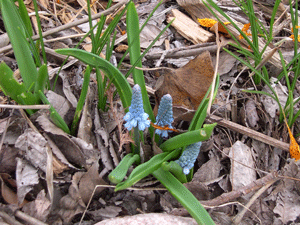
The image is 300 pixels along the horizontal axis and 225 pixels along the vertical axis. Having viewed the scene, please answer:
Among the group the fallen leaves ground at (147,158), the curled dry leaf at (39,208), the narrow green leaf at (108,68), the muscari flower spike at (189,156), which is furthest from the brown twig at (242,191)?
the curled dry leaf at (39,208)

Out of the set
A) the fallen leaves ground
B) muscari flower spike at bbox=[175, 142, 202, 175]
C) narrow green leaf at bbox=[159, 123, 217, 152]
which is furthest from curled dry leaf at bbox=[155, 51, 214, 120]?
muscari flower spike at bbox=[175, 142, 202, 175]

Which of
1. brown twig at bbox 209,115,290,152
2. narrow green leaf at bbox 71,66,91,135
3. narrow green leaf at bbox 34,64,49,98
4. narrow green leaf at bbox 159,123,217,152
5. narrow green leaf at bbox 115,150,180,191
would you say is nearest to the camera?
narrow green leaf at bbox 159,123,217,152

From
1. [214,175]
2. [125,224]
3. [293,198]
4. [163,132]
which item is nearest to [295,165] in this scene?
[293,198]

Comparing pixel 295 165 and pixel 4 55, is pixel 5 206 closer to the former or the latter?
pixel 4 55

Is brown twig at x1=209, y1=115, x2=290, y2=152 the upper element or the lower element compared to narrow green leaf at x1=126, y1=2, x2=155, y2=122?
lower

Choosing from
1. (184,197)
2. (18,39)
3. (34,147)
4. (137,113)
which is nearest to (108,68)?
(137,113)

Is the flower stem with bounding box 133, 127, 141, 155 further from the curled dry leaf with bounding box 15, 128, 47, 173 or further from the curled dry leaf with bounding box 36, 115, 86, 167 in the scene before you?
the curled dry leaf with bounding box 15, 128, 47, 173

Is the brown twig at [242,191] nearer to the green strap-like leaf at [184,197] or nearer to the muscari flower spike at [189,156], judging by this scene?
the green strap-like leaf at [184,197]
